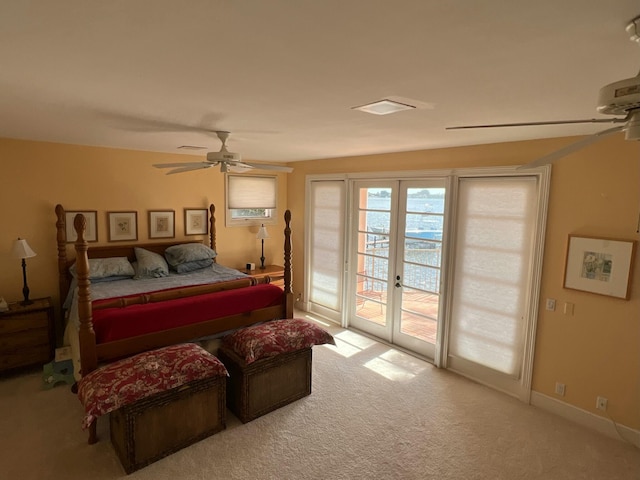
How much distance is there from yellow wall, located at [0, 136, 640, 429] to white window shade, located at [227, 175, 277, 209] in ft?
0.65

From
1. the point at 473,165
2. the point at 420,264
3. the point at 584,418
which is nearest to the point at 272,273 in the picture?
the point at 420,264

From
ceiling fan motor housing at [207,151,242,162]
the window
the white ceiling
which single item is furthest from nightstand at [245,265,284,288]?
the white ceiling

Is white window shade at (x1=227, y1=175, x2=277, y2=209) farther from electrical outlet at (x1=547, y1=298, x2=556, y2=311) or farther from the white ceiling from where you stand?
electrical outlet at (x1=547, y1=298, x2=556, y2=311)

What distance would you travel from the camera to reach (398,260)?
462cm

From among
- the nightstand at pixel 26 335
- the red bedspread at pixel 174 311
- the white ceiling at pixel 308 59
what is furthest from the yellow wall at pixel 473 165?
the red bedspread at pixel 174 311

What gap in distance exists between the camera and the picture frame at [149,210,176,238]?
4.91 m

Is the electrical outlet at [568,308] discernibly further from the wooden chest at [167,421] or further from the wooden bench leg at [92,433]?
the wooden bench leg at [92,433]

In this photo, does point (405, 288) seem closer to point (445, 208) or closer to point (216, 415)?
point (445, 208)

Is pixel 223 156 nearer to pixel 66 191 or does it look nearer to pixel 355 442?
pixel 66 191

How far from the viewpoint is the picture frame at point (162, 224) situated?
491 cm

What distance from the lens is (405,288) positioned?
459 cm

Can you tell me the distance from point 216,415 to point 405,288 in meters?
2.63

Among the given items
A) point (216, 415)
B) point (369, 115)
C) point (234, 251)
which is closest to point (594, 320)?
point (369, 115)

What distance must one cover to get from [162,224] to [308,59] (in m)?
4.10
